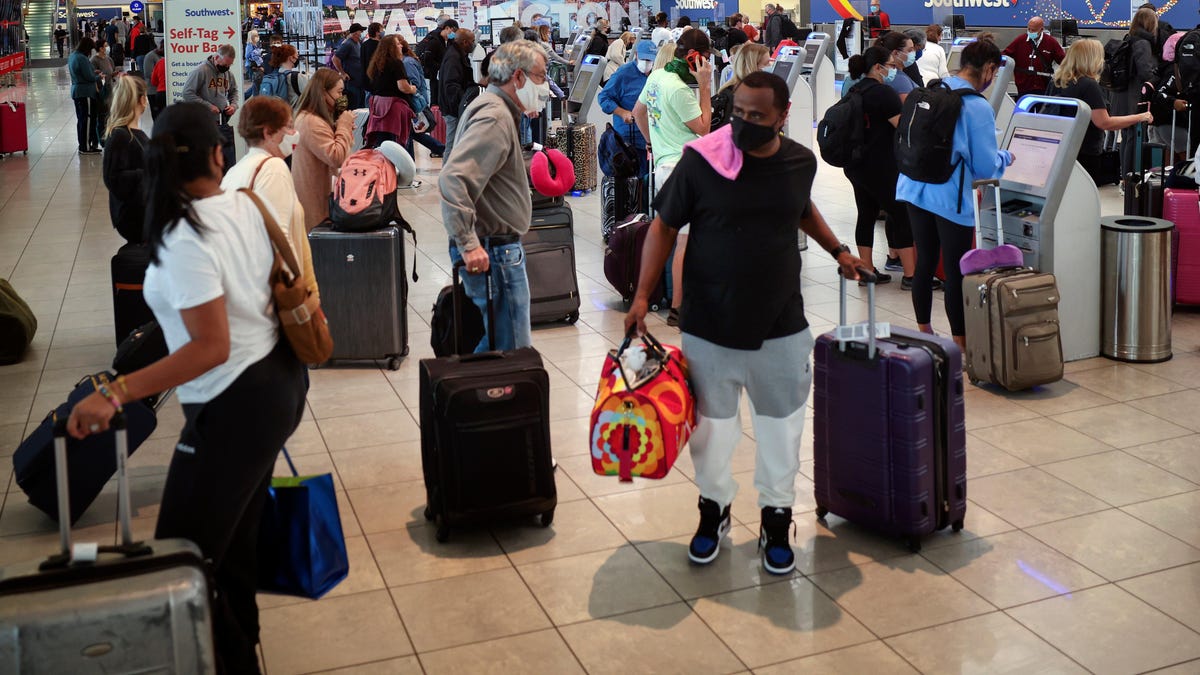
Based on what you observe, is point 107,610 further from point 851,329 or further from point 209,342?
point 851,329

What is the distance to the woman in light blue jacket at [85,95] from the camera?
16.0 meters

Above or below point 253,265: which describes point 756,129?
above

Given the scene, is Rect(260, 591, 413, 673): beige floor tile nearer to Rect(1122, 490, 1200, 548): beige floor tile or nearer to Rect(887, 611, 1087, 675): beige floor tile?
Rect(887, 611, 1087, 675): beige floor tile

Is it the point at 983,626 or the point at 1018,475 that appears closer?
the point at 983,626

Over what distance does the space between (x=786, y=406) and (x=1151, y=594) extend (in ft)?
3.90

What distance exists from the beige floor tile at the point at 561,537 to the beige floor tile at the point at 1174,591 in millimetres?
1572

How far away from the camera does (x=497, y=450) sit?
406cm

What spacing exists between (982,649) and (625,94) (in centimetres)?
595

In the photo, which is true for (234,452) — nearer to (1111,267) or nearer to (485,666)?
(485,666)

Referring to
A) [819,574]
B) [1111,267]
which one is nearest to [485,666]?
[819,574]

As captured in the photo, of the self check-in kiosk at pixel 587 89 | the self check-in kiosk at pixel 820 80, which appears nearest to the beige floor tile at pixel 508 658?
the self check-in kiosk at pixel 587 89

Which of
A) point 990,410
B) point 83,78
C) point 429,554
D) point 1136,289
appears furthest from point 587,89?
point 429,554

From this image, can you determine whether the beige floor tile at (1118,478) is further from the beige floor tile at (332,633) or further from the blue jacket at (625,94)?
the blue jacket at (625,94)

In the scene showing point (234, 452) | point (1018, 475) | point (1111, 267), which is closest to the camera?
point (234, 452)
